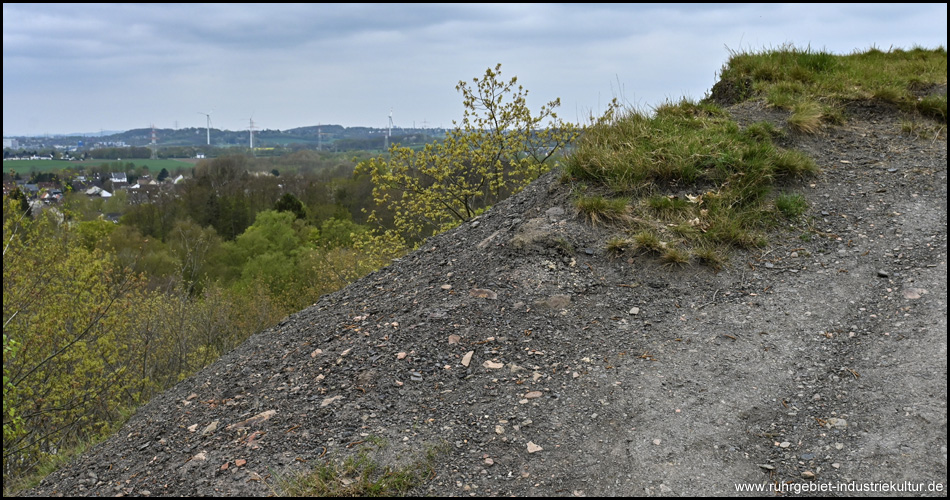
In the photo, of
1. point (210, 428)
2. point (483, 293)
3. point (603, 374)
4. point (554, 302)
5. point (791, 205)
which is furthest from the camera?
point (791, 205)

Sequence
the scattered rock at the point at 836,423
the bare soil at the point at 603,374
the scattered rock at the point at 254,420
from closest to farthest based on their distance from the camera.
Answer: the bare soil at the point at 603,374 < the scattered rock at the point at 836,423 < the scattered rock at the point at 254,420

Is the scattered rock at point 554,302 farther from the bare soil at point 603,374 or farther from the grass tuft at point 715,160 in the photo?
the grass tuft at point 715,160

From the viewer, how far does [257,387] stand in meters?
5.35

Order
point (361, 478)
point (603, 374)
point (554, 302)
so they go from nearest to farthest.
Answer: point (361, 478)
point (603, 374)
point (554, 302)

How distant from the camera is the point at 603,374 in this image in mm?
4758

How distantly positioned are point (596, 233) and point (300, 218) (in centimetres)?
4412

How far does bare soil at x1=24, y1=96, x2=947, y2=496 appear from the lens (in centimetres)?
394

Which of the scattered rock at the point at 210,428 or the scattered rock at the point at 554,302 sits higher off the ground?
the scattered rock at the point at 554,302

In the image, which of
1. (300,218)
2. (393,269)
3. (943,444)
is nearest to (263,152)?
(300,218)

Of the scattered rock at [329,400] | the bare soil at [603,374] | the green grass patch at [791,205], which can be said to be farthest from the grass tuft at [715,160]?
the scattered rock at [329,400]

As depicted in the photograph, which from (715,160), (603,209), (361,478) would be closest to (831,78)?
(715,160)

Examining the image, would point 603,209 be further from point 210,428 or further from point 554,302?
point 210,428

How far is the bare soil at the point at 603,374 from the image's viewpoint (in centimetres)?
394

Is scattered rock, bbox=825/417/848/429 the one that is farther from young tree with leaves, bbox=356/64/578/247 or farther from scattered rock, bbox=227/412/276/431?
young tree with leaves, bbox=356/64/578/247
